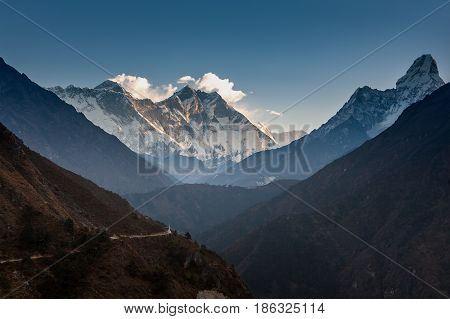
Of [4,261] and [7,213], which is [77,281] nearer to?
[4,261]

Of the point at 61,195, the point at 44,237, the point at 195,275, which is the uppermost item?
the point at 61,195

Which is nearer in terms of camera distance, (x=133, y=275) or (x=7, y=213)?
(x=133, y=275)

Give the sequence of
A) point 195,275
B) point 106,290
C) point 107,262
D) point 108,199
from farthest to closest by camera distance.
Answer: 1. point 108,199
2. point 195,275
3. point 107,262
4. point 106,290

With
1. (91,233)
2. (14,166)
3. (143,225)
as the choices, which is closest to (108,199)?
(143,225)
